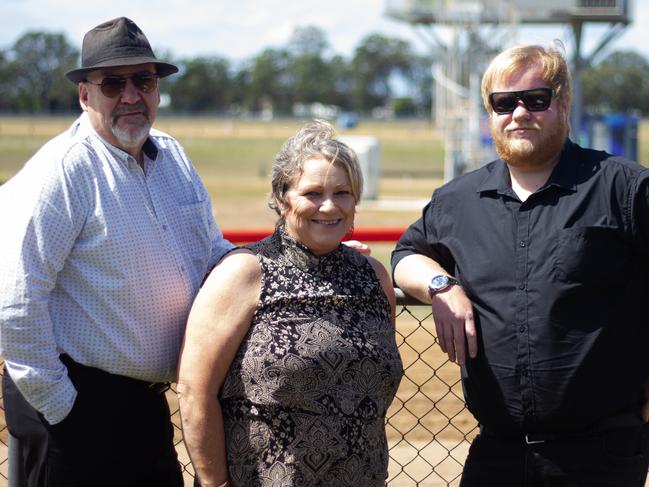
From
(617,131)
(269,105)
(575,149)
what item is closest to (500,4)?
(617,131)

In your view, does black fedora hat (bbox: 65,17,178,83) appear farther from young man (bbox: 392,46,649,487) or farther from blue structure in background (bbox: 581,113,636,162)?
blue structure in background (bbox: 581,113,636,162)

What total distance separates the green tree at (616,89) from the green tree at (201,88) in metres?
38.4

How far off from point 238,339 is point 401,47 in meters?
117

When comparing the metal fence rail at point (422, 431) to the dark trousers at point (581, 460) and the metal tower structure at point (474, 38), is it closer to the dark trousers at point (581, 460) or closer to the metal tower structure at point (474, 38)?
the dark trousers at point (581, 460)

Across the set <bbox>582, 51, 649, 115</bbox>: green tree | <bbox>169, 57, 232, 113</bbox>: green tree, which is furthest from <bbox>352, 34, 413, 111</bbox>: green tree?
<bbox>582, 51, 649, 115</bbox>: green tree

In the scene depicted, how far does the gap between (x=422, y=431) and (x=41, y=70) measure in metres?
108

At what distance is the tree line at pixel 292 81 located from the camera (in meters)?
103

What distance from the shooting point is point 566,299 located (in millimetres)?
2818

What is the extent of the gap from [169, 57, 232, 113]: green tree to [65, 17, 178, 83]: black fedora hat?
99258mm

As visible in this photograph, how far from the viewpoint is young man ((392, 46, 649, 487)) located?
111 inches

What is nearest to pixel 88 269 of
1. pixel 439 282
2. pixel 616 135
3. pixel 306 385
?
pixel 306 385

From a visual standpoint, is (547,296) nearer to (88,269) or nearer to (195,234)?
(195,234)

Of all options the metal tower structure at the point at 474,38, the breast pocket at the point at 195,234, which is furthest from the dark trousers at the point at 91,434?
the metal tower structure at the point at 474,38

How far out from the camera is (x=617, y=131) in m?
25.8
